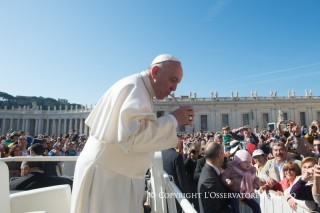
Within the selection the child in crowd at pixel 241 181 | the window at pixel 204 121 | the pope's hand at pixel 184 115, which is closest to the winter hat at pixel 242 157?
the child in crowd at pixel 241 181

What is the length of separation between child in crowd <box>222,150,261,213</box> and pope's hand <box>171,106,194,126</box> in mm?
1958

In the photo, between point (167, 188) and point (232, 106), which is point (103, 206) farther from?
point (232, 106)

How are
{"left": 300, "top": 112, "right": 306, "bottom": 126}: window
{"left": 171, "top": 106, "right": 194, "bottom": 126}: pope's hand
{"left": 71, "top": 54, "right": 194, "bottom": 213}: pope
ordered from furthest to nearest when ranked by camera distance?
{"left": 300, "top": 112, "right": 306, "bottom": 126}: window < {"left": 171, "top": 106, "right": 194, "bottom": 126}: pope's hand < {"left": 71, "top": 54, "right": 194, "bottom": 213}: pope

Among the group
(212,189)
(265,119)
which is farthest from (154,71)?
(265,119)

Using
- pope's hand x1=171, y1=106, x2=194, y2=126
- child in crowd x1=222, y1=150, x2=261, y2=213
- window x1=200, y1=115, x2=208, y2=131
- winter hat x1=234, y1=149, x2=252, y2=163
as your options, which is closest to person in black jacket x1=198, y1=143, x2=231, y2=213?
child in crowd x1=222, y1=150, x2=261, y2=213

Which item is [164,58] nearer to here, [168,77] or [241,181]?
[168,77]

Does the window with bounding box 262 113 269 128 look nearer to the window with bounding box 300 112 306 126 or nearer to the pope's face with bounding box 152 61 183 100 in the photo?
the window with bounding box 300 112 306 126

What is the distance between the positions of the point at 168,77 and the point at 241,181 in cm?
244

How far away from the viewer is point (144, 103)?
1977 mm

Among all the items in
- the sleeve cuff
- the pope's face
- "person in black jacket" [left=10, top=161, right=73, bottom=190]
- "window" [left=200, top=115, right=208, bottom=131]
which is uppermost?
"window" [left=200, top=115, right=208, bottom=131]

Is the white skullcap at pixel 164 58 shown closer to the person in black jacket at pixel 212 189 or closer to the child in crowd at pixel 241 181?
the person in black jacket at pixel 212 189

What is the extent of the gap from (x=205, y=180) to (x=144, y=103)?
1990mm

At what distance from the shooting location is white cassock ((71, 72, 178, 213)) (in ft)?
6.18

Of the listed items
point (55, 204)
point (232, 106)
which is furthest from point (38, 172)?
point (232, 106)
